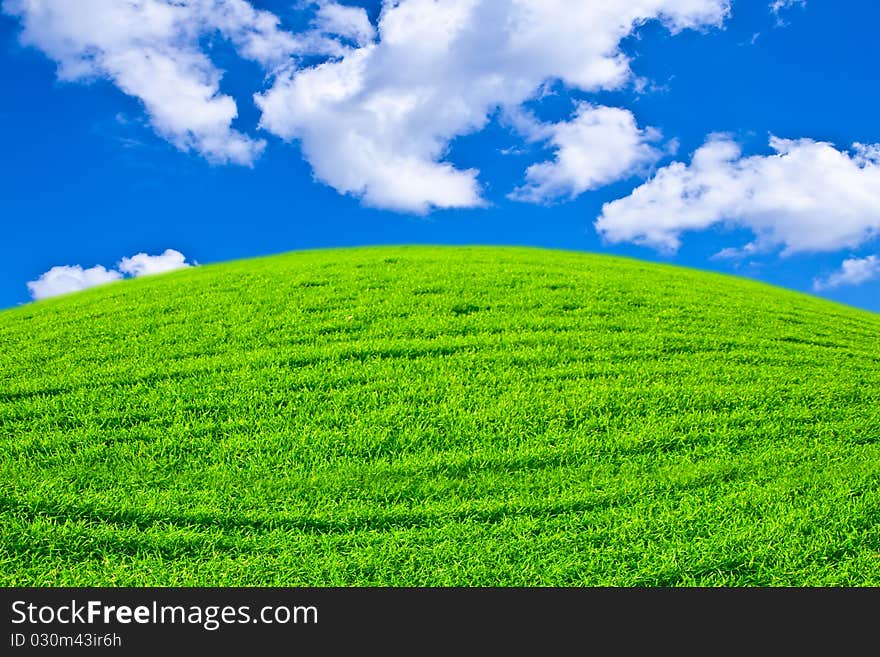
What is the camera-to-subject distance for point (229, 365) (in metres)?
7.01

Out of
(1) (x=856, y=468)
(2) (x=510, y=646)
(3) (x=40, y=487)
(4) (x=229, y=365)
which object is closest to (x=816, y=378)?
(1) (x=856, y=468)

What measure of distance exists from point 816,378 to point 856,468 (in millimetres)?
2415

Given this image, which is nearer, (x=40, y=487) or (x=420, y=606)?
(x=420, y=606)

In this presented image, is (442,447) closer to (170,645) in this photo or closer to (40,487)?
(170,645)

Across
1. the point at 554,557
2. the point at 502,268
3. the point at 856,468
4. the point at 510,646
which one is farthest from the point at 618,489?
the point at 502,268

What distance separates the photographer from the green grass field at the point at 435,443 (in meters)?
4.00

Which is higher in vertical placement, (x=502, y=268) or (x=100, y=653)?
(x=502, y=268)

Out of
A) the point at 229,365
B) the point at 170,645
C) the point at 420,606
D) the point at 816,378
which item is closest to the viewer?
the point at 170,645

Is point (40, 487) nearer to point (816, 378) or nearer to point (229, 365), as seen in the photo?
point (229, 365)

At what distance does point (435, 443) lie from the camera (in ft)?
17.4

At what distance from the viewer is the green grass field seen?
4.00 meters

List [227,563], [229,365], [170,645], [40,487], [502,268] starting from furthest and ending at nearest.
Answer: [502,268] → [229,365] → [40,487] → [227,563] → [170,645]

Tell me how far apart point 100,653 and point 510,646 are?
6.87 feet

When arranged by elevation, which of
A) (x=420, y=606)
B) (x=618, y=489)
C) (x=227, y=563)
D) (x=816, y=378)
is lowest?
(x=420, y=606)
